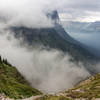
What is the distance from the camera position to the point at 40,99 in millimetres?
121500

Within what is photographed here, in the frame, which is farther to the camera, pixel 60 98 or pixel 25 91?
pixel 25 91

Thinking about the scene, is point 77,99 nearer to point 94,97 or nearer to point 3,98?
point 94,97

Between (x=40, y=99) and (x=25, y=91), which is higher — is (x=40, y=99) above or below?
above

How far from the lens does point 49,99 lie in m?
120

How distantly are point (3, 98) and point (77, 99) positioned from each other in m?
49.7

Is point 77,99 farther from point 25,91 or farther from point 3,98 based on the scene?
point 25,91

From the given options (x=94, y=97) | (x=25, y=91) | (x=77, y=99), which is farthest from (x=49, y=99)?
(x=25, y=91)

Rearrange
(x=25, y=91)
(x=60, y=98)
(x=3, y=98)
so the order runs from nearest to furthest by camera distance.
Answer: (x=3, y=98)
(x=60, y=98)
(x=25, y=91)

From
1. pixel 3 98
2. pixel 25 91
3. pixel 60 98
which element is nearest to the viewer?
pixel 3 98

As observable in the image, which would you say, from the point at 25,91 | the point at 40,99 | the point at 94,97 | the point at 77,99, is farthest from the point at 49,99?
the point at 25,91

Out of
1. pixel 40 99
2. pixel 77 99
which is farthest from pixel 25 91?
pixel 77 99

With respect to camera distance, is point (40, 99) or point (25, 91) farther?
point (25, 91)

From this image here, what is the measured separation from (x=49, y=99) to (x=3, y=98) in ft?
101

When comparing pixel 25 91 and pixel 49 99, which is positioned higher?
pixel 49 99
